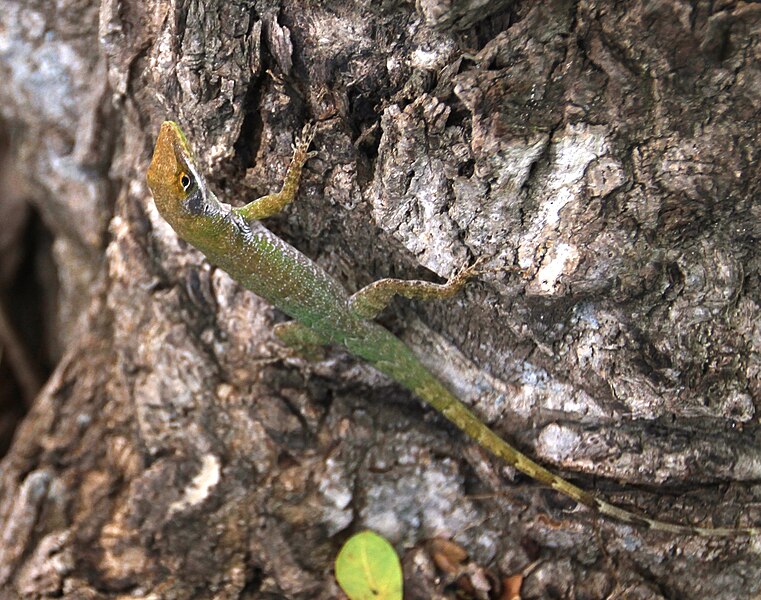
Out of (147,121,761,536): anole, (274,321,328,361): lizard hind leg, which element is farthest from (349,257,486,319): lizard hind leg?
A: (274,321,328,361): lizard hind leg

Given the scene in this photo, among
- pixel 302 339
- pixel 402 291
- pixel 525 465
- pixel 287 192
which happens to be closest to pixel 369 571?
pixel 525 465

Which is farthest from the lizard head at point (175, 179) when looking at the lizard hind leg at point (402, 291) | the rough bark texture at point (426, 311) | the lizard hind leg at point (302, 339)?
the lizard hind leg at point (402, 291)

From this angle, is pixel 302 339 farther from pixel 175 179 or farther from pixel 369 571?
pixel 369 571

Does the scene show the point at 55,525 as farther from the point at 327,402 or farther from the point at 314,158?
the point at 314,158

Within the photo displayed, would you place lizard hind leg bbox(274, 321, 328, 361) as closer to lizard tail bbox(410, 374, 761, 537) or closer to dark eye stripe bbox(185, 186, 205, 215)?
lizard tail bbox(410, 374, 761, 537)

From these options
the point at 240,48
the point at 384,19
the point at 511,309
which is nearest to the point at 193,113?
the point at 240,48

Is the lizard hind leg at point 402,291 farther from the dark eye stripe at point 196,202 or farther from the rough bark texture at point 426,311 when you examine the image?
the dark eye stripe at point 196,202
